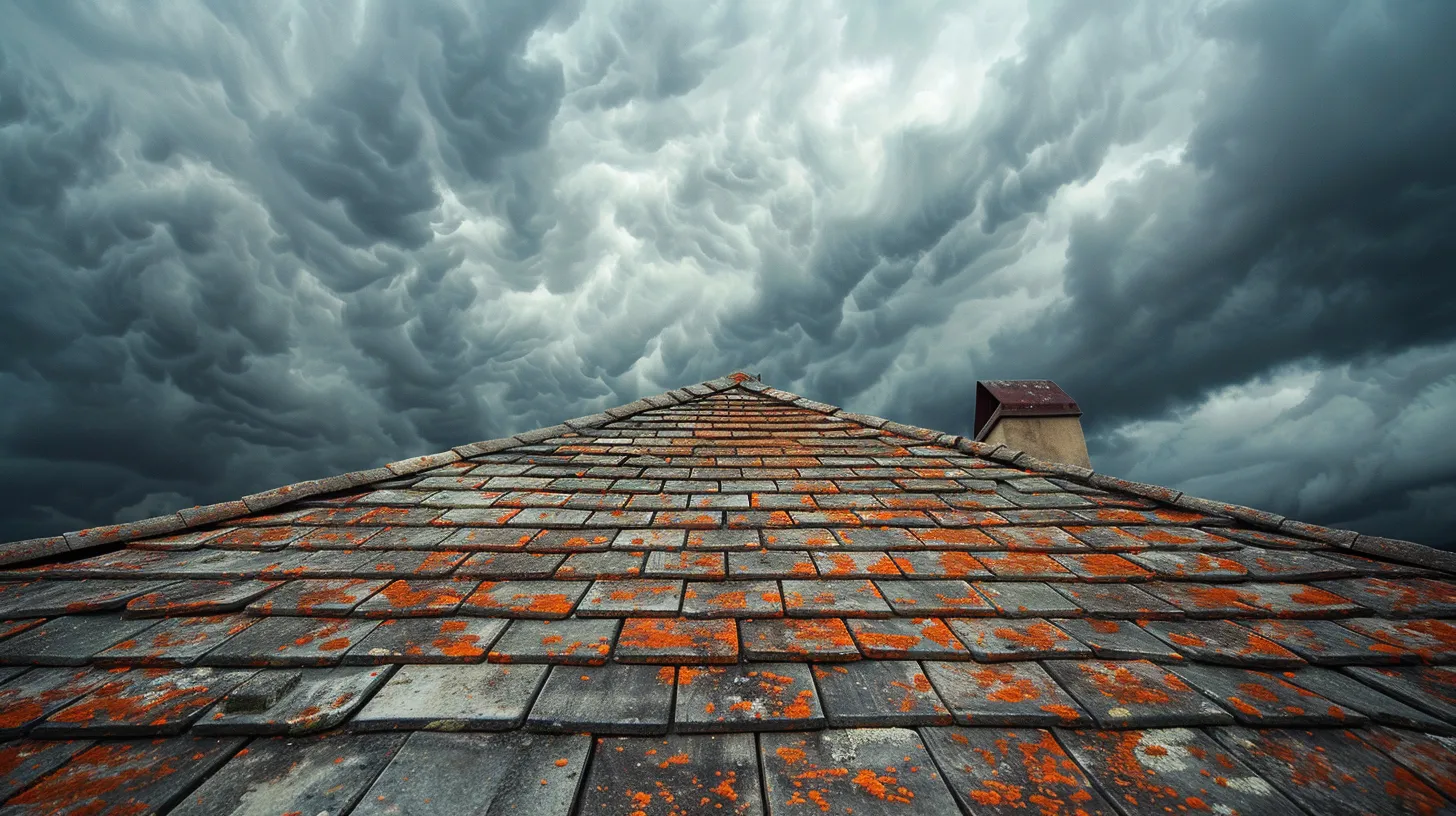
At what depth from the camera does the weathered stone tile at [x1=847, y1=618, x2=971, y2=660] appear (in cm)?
180

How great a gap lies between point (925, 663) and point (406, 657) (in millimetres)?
1882

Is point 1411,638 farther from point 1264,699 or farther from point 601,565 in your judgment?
point 601,565

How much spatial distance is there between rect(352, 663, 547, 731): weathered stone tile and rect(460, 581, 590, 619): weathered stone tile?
327 millimetres

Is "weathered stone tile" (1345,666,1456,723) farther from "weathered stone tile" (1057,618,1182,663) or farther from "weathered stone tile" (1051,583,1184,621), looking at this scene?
"weathered stone tile" (1057,618,1182,663)

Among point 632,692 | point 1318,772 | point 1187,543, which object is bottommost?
point 1318,772

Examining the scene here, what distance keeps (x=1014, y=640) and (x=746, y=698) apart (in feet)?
3.70

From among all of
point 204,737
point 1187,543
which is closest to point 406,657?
point 204,737

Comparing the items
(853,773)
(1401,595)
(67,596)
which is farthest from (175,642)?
(1401,595)

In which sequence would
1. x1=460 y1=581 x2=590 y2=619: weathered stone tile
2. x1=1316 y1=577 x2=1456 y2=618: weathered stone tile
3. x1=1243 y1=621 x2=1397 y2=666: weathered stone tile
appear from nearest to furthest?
x1=1243 y1=621 x2=1397 y2=666: weathered stone tile, x1=460 y1=581 x2=590 y2=619: weathered stone tile, x1=1316 y1=577 x2=1456 y2=618: weathered stone tile

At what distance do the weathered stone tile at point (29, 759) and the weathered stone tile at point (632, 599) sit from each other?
1.42 m

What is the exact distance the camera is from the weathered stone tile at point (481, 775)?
119cm

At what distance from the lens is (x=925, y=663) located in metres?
1.75

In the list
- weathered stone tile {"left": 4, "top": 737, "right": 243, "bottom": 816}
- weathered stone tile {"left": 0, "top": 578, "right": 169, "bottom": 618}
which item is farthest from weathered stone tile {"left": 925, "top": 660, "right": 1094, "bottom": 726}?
weathered stone tile {"left": 0, "top": 578, "right": 169, "bottom": 618}

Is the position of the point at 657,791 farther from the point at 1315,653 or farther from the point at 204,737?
the point at 1315,653
